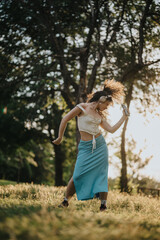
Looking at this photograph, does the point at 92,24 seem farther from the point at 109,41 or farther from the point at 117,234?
the point at 117,234

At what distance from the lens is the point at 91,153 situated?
523cm

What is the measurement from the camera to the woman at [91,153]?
505 centimetres

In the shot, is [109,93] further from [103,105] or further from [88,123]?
[88,123]

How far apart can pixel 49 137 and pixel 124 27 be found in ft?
40.0

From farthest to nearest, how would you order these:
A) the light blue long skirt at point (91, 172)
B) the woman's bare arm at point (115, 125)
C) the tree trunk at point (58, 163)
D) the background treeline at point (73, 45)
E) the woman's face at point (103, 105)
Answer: the tree trunk at point (58, 163) → the background treeline at point (73, 45) → the woman's face at point (103, 105) → the woman's bare arm at point (115, 125) → the light blue long skirt at point (91, 172)

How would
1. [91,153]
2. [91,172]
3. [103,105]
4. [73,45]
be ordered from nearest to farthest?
[91,172], [91,153], [103,105], [73,45]

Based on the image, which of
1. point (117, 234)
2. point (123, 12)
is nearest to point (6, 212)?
point (117, 234)

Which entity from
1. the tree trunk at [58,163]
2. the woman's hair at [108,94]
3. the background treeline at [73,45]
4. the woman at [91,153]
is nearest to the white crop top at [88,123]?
the woman at [91,153]

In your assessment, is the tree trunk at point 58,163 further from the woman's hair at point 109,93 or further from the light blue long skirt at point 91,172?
the light blue long skirt at point 91,172

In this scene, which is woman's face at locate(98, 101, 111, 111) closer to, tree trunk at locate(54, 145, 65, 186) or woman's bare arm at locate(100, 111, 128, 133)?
woman's bare arm at locate(100, 111, 128, 133)

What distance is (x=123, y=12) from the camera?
10742 millimetres

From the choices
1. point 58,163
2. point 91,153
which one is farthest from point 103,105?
point 58,163

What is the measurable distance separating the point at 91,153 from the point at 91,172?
336mm

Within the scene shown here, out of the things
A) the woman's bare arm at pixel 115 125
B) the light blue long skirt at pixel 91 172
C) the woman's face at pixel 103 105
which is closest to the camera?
the light blue long skirt at pixel 91 172
